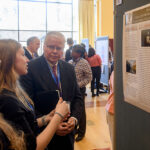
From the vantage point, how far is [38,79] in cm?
158

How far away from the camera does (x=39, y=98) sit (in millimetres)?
1567

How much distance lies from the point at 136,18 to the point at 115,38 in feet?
0.90

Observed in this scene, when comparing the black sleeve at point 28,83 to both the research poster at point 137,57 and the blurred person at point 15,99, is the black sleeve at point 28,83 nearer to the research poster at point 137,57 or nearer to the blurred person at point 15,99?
the blurred person at point 15,99

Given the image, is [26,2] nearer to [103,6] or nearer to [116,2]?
[103,6]

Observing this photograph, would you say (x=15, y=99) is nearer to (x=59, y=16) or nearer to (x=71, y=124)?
(x=71, y=124)

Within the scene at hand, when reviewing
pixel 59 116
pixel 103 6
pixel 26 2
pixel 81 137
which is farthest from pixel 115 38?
pixel 26 2

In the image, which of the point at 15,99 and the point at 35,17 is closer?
the point at 15,99

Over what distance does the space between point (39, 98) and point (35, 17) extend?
9.00 meters

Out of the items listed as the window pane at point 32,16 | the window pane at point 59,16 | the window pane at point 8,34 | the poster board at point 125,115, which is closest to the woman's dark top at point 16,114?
the poster board at point 125,115

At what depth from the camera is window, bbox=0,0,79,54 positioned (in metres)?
9.56

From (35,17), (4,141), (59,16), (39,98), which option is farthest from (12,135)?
(59,16)

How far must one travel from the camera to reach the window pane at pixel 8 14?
9389 millimetres

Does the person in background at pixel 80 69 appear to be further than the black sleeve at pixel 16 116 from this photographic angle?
Yes

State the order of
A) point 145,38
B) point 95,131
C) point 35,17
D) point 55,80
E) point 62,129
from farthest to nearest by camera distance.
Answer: point 35,17 < point 95,131 < point 55,80 < point 62,129 < point 145,38
